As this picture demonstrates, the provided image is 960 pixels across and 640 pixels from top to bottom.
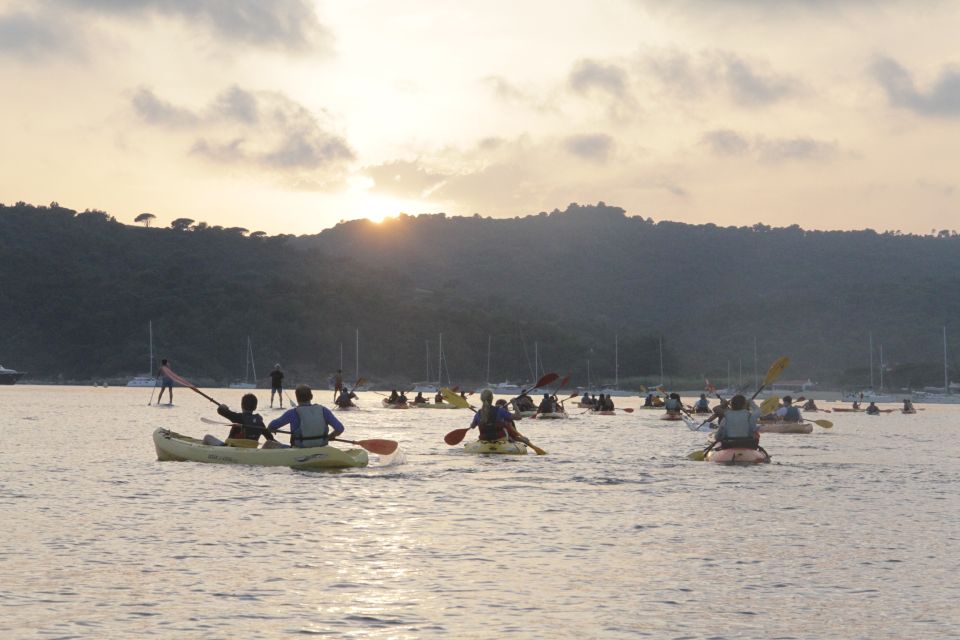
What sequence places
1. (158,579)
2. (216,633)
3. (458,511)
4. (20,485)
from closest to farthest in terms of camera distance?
(216,633) < (158,579) < (458,511) < (20,485)

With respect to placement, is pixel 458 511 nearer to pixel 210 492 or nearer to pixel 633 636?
pixel 210 492

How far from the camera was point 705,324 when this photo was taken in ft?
600

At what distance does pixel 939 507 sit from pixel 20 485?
52.9ft

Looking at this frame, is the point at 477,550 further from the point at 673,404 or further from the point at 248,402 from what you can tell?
the point at 673,404

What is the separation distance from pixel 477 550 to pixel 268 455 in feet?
35.6

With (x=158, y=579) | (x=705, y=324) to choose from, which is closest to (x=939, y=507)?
(x=158, y=579)

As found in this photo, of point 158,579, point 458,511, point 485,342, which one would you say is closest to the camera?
point 158,579

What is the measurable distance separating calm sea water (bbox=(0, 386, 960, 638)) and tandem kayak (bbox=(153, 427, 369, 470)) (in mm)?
245

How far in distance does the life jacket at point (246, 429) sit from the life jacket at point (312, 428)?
1.72 metres

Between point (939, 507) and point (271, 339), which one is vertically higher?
point (271, 339)

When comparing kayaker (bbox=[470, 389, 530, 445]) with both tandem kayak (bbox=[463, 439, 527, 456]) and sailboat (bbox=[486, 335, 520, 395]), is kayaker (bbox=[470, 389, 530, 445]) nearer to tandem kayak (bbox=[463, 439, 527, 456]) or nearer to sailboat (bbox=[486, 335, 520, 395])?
tandem kayak (bbox=[463, 439, 527, 456])

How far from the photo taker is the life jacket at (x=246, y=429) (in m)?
26.7

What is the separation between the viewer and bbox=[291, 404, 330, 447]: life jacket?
25047 mm

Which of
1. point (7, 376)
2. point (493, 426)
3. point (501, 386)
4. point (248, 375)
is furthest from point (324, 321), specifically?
point (493, 426)
